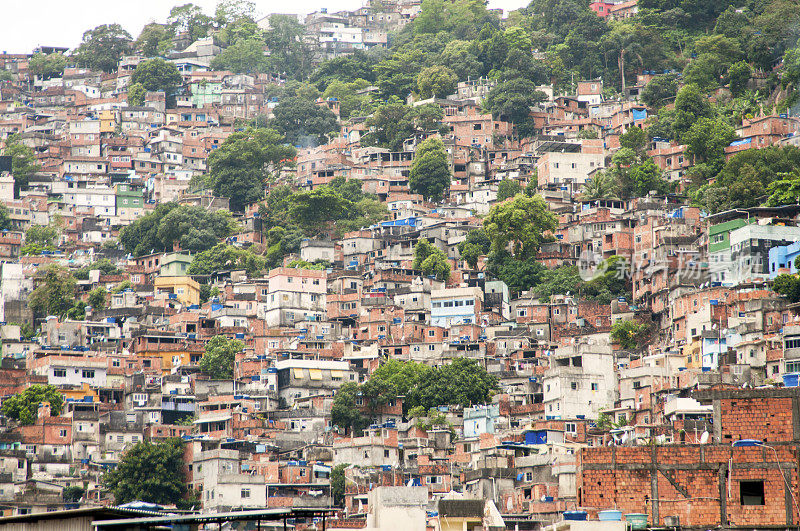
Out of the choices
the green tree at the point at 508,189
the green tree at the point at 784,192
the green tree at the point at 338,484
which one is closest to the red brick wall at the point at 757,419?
the green tree at the point at 338,484

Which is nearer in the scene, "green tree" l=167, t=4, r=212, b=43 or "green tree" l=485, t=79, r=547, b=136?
"green tree" l=485, t=79, r=547, b=136

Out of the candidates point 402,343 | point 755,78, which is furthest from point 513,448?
point 755,78

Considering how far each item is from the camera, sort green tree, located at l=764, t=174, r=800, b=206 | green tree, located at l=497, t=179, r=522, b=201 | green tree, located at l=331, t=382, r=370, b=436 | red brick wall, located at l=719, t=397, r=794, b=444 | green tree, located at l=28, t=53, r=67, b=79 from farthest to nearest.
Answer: green tree, located at l=28, t=53, r=67, b=79
green tree, located at l=497, t=179, r=522, b=201
green tree, located at l=764, t=174, r=800, b=206
green tree, located at l=331, t=382, r=370, b=436
red brick wall, located at l=719, t=397, r=794, b=444

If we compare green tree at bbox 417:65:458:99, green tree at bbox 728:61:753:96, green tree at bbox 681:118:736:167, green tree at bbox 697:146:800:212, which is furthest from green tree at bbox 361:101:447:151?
green tree at bbox 697:146:800:212

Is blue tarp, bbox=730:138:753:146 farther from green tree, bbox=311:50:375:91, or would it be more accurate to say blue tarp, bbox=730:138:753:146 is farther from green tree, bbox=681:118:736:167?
green tree, bbox=311:50:375:91

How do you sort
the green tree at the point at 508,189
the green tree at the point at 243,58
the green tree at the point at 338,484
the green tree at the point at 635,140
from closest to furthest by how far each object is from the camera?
the green tree at the point at 338,484 → the green tree at the point at 635,140 → the green tree at the point at 508,189 → the green tree at the point at 243,58

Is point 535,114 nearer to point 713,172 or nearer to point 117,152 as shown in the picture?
point 713,172

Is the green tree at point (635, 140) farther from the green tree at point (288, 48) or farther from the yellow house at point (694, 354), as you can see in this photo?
the green tree at point (288, 48)
